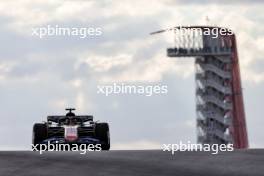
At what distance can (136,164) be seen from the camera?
1939cm

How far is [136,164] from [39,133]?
14.4 meters

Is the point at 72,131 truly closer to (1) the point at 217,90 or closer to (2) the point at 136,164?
(2) the point at 136,164

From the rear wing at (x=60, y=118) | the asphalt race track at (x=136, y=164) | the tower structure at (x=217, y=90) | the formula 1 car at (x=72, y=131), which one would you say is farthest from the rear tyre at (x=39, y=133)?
the tower structure at (x=217, y=90)

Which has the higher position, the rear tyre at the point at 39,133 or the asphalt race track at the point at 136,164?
the rear tyre at the point at 39,133

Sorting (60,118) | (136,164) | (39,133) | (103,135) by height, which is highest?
(60,118)

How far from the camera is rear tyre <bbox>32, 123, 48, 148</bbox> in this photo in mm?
33125

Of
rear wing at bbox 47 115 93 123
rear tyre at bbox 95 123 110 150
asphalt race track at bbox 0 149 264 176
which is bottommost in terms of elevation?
asphalt race track at bbox 0 149 264 176

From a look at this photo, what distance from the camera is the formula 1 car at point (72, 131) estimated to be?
33.2 meters

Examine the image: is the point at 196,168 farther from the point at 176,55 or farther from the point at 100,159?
the point at 176,55

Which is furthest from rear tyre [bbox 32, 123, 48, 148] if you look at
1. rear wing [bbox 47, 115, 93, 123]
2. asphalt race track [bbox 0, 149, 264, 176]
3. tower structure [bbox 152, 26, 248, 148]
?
tower structure [bbox 152, 26, 248, 148]

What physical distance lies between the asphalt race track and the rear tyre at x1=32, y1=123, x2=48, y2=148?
10.8 metres

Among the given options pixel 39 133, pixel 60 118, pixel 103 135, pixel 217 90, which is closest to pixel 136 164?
pixel 103 135

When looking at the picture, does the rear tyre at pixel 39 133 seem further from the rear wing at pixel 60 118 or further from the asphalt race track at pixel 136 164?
the asphalt race track at pixel 136 164

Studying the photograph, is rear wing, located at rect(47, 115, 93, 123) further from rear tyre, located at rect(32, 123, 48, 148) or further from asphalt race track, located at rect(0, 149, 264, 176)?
asphalt race track, located at rect(0, 149, 264, 176)
